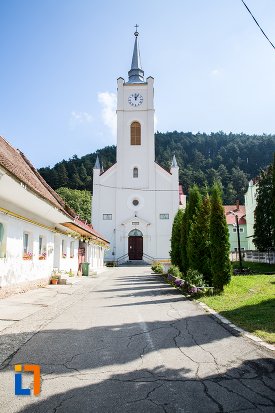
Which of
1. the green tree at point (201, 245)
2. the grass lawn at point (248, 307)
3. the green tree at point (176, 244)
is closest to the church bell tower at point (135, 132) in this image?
the green tree at point (176, 244)

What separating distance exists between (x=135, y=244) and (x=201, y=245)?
30766 millimetres

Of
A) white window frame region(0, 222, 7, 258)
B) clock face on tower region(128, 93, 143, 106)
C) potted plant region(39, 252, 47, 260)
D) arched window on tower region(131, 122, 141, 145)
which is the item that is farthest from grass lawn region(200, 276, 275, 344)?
clock face on tower region(128, 93, 143, 106)

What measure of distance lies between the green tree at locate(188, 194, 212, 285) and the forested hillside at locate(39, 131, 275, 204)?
233 ft

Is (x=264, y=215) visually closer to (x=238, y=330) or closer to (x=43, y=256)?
(x=43, y=256)

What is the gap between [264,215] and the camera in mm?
36000

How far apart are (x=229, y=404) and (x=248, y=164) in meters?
114

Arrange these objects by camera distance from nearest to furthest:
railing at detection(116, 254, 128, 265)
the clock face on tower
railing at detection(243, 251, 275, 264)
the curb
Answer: the curb < railing at detection(243, 251, 275, 264) < railing at detection(116, 254, 128, 265) < the clock face on tower

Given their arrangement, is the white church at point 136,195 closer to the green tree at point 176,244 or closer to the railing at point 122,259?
the railing at point 122,259

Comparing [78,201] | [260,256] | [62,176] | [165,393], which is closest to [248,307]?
[165,393]

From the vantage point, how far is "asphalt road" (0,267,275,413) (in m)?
3.44

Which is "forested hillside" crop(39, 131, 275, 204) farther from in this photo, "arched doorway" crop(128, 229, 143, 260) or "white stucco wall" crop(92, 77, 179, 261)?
"arched doorway" crop(128, 229, 143, 260)

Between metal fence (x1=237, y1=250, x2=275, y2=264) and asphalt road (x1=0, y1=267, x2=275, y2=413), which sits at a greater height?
metal fence (x1=237, y1=250, x2=275, y2=264)

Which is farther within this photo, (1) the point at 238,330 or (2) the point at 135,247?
(2) the point at 135,247

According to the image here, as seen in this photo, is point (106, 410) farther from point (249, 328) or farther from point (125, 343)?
point (249, 328)
